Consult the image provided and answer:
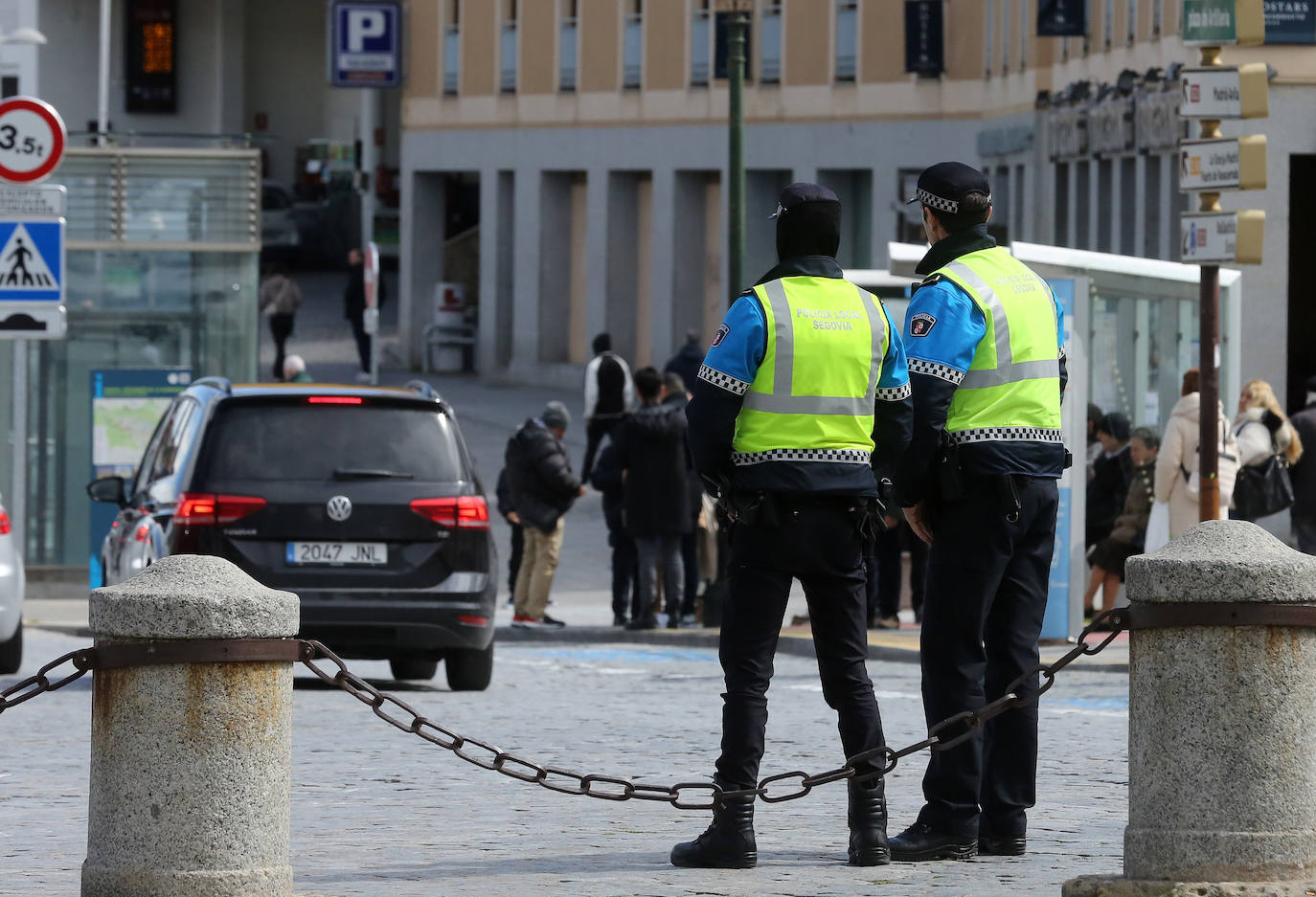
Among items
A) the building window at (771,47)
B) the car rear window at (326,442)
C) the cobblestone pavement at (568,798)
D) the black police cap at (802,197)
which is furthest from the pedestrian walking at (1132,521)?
the building window at (771,47)

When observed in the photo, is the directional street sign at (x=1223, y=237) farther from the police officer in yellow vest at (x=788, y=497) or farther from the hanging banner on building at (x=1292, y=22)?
the hanging banner on building at (x=1292, y=22)

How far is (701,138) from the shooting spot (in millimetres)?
44531

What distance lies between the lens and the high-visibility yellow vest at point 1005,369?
→ 7.85 metres

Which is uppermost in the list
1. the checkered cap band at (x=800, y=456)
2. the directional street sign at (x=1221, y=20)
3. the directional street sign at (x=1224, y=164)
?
the directional street sign at (x=1221, y=20)

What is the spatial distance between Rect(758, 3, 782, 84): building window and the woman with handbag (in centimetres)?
2669

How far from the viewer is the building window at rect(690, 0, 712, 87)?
45094mm

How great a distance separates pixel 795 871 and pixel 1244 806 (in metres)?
1.42

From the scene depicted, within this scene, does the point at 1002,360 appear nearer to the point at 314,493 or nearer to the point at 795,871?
the point at 795,871

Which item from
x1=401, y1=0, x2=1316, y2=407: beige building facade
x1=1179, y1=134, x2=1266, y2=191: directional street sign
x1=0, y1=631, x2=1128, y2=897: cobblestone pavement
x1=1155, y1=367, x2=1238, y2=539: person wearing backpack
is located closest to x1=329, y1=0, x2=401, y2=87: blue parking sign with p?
x1=401, y1=0, x2=1316, y2=407: beige building facade

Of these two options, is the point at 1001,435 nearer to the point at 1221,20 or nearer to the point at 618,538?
the point at 1221,20

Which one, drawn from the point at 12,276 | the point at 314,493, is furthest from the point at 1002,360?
the point at 12,276

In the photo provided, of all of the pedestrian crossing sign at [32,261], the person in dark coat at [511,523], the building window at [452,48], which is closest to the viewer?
the pedestrian crossing sign at [32,261]

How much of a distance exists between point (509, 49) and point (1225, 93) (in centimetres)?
3541

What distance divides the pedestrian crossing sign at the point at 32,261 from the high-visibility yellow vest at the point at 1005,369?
11.3 meters
